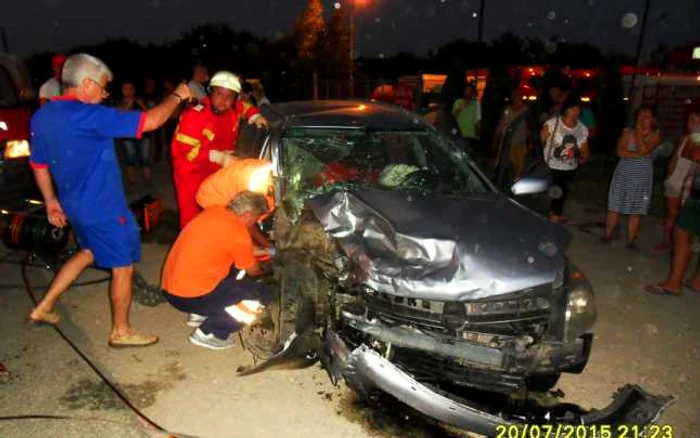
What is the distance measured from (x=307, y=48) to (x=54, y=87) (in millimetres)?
28803

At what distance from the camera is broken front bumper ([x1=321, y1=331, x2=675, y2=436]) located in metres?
2.52

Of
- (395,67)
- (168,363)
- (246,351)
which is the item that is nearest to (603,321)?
(246,351)

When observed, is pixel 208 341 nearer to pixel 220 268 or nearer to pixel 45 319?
pixel 220 268

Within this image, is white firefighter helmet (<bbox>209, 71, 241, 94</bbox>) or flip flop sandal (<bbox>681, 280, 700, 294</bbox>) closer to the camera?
white firefighter helmet (<bbox>209, 71, 241, 94</bbox>)

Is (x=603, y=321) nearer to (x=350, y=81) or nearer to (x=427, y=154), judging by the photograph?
(x=427, y=154)

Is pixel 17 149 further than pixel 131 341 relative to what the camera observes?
Yes

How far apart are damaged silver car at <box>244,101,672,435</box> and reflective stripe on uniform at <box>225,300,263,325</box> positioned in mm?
409

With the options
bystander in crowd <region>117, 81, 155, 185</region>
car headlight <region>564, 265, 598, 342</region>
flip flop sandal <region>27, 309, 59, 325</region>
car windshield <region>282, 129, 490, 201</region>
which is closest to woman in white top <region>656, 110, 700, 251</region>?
car windshield <region>282, 129, 490, 201</region>

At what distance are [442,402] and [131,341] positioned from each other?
2.37m

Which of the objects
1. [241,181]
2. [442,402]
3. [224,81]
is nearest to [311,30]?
[224,81]

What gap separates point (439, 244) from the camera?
2939 mm

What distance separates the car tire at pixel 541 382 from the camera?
10.2 ft

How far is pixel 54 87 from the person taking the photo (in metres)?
7.71

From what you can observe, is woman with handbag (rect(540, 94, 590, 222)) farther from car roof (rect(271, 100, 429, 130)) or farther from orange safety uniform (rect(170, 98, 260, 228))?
orange safety uniform (rect(170, 98, 260, 228))
